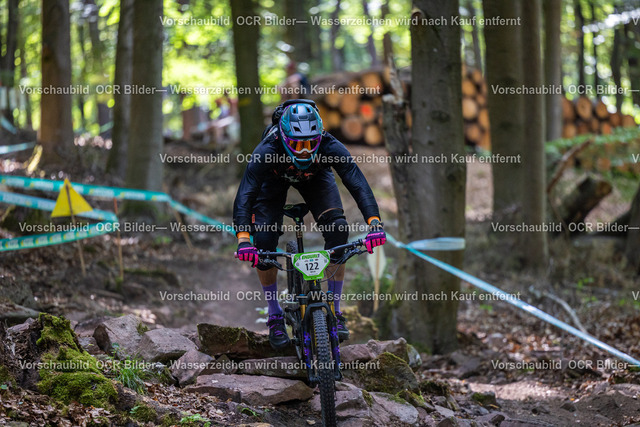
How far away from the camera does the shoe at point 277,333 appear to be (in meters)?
5.35

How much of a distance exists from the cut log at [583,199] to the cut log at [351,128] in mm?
7322

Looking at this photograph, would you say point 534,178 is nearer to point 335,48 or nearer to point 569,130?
point 569,130

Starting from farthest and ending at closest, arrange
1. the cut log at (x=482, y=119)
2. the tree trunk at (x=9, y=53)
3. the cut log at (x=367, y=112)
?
the cut log at (x=482, y=119) → the tree trunk at (x=9, y=53) → the cut log at (x=367, y=112)

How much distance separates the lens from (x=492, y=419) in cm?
546

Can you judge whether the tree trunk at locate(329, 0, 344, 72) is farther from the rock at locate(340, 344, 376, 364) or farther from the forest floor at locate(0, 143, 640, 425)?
the rock at locate(340, 344, 376, 364)

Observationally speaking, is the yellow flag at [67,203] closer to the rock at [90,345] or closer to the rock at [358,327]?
the rock at [90,345]

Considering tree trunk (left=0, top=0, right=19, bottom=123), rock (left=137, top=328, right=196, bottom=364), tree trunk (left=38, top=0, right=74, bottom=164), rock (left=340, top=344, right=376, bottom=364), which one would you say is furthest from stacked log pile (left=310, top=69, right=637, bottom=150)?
rock (left=137, top=328, right=196, bottom=364)

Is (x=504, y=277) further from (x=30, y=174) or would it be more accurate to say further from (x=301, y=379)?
(x=30, y=174)

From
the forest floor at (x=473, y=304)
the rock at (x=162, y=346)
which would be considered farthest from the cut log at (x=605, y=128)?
the rock at (x=162, y=346)

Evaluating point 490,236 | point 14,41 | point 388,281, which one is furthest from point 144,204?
point 14,41

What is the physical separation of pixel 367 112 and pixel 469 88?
11.7ft

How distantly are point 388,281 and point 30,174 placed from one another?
6.53m

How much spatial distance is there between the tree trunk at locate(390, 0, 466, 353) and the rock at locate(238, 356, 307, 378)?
3026 millimetres

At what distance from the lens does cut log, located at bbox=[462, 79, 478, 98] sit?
19797 millimetres
